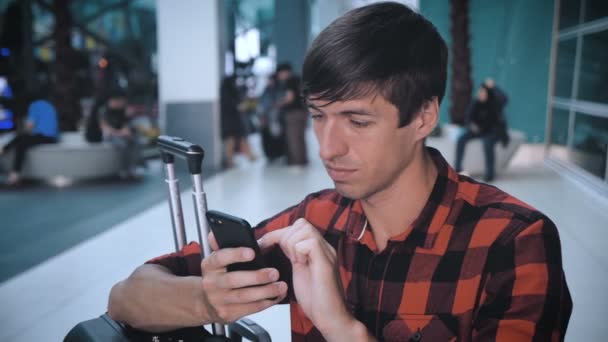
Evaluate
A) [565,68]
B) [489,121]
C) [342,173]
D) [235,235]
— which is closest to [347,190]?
[342,173]

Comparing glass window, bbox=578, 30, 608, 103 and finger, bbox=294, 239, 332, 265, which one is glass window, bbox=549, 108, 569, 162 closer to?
glass window, bbox=578, 30, 608, 103

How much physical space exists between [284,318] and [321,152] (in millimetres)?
1863

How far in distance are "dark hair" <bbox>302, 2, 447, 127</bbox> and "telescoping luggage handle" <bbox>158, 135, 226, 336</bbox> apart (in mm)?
353

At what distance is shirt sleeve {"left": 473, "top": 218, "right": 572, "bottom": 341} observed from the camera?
0.85 m

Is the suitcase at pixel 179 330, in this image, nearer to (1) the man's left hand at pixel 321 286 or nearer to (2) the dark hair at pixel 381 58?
→ (1) the man's left hand at pixel 321 286

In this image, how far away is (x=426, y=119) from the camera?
111 centimetres

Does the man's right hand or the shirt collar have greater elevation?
the shirt collar

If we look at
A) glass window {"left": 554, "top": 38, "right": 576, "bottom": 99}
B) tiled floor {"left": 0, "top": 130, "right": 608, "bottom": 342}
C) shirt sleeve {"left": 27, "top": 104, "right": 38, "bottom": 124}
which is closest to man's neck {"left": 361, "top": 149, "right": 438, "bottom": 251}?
tiled floor {"left": 0, "top": 130, "right": 608, "bottom": 342}

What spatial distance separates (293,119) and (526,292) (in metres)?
7.30

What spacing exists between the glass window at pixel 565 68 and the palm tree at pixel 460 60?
1728 mm

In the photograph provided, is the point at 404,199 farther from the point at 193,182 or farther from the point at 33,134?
the point at 33,134

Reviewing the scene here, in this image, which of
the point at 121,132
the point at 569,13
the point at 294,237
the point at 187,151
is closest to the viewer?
the point at 294,237

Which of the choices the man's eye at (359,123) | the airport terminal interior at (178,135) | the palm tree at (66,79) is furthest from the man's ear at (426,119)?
the palm tree at (66,79)

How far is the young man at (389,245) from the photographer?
0.92 meters
